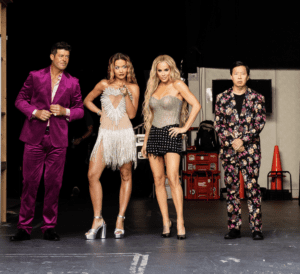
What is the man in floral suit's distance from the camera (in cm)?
407

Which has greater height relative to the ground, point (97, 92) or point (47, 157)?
point (97, 92)

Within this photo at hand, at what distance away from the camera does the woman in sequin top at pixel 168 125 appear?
13.6ft

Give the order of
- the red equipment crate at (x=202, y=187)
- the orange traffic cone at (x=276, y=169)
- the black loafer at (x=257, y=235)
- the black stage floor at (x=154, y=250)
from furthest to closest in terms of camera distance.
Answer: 1. the orange traffic cone at (x=276, y=169)
2. the red equipment crate at (x=202, y=187)
3. the black loafer at (x=257, y=235)
4. the black stage floor at (x=154, y=250)

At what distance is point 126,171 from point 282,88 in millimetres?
5146

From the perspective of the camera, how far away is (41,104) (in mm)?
4098

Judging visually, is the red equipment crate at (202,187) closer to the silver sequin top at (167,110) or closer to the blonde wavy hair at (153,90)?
the blonde wavy hair at (153,90)

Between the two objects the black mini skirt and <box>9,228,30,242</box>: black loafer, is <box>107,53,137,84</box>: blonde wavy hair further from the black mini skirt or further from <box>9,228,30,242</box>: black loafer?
<box>9,228,30,242</box>: black loafer

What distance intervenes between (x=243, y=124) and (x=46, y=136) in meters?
1.74

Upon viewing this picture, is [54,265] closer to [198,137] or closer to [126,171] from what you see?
[126,171]

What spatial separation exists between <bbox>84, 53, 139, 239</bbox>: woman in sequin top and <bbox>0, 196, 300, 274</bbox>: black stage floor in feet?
1.21

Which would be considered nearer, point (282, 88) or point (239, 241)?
point (239, 241)

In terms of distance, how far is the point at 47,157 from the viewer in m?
4.13

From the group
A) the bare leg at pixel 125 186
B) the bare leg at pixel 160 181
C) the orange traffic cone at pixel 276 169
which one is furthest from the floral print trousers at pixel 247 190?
the orange traffic cone at pixel 276 169

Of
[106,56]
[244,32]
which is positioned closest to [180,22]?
[106,56]
